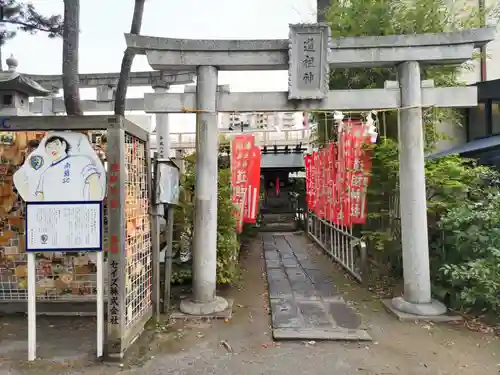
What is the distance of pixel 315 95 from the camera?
20.2 ft

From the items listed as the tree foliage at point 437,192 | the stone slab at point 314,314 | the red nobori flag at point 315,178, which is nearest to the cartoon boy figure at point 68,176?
the stone slab at point 314,314

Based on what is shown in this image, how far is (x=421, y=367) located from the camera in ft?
14.8

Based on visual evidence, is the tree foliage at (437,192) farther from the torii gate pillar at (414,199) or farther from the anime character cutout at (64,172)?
the anime character cutout at (64,172)

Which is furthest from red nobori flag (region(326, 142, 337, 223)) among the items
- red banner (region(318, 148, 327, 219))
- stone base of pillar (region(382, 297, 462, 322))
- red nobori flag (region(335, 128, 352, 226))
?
stone base of pillar (region(382, 297, 462, 322))

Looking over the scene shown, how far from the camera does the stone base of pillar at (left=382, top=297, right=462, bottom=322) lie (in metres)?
5.89

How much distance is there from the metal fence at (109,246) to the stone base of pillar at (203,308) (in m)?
0.59

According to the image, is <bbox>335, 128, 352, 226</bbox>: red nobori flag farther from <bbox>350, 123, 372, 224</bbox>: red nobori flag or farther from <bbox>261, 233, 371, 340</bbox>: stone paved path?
<bbox>261, 233, 371, 340</bbox>: stone paved path

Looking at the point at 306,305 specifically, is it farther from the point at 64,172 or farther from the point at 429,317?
the point at 64,172

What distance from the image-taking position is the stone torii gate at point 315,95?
613cm

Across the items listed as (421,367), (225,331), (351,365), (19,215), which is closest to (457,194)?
(421,367)

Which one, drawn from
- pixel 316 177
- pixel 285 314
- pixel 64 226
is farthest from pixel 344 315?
pixel 316 177

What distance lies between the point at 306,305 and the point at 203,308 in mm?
1893

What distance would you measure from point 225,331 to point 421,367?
2663 millimetres

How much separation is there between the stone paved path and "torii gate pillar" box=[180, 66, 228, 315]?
122cm
